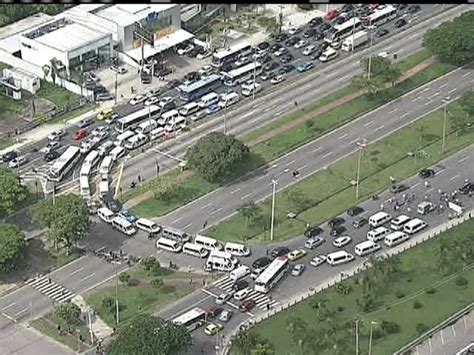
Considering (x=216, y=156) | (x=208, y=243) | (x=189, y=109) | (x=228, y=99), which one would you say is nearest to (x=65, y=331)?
(x=208, y=243)

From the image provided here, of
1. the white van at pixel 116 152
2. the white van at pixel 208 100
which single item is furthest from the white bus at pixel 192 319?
the white van at pixel 208 100

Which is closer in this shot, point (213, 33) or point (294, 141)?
point (294, 141)

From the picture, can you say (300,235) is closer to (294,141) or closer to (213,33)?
(294,141)

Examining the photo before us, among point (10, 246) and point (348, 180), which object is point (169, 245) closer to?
point (10, 246)

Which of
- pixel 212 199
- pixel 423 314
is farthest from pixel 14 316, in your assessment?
pixel 423 314

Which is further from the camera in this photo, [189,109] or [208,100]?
[208,100]

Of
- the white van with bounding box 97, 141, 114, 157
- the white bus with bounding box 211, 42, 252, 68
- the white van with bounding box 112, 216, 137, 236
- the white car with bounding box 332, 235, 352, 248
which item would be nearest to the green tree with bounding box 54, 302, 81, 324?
the white van with bounding box 112, 216, 137, 236

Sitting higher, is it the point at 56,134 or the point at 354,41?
the point at 354,41
